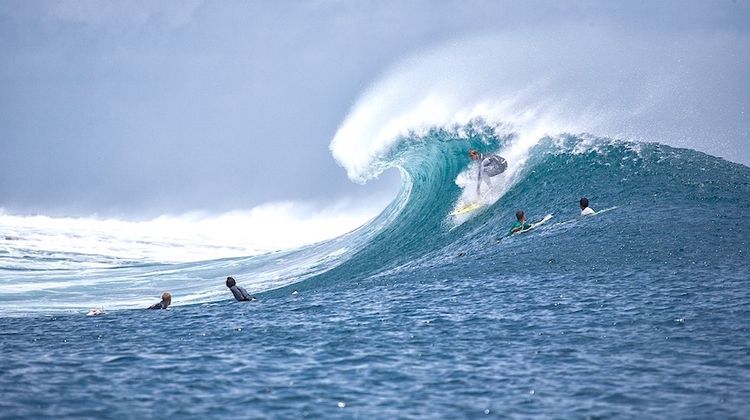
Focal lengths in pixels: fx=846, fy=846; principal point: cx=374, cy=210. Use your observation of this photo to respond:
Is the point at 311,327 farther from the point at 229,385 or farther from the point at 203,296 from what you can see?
the point at 203,296

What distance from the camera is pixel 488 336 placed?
871 centimetres

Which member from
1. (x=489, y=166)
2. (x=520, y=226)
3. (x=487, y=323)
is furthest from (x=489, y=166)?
(x=487, y=323)

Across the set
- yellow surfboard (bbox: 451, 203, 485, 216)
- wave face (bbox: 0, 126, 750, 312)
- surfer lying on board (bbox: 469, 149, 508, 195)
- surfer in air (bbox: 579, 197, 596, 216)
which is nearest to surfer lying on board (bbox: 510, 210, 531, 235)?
wave face (bbox: 0, 126, 750, 312)

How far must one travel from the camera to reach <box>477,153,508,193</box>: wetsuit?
20.4 metres

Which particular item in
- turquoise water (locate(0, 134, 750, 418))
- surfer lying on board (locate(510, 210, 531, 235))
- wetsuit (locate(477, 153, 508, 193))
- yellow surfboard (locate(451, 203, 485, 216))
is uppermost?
wetsuit (locate(477, 153, 508, 193))

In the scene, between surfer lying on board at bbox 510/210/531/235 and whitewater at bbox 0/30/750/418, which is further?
surfer lying on board at bbox 510/210/531/235

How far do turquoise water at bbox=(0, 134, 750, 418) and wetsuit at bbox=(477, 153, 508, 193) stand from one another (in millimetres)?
2869

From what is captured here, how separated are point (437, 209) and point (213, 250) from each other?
56.5 feet

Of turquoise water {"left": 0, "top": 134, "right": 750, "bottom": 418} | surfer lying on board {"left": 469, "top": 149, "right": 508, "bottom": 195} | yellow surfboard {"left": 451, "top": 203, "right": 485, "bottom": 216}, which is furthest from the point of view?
surfer lying on board {"left": 469, "top": 149, "right": 508, "bottom": 195}

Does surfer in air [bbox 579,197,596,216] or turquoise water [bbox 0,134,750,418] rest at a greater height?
surfer in air [bbox 579,197,596,216]

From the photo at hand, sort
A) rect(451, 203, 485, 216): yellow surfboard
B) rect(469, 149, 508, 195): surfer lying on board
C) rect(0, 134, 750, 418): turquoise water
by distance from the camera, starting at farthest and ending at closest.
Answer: rect(469, 149, 508, 195): surfer lying on board
rect(451, 203, 485, 216): yellow surfboard
rect(0, 134, 750, 418): turquoise water

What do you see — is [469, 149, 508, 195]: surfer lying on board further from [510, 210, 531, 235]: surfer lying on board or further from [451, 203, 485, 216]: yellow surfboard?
[510, 210, 531, 235]: surfer lying on board

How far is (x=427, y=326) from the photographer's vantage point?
9.28 meters

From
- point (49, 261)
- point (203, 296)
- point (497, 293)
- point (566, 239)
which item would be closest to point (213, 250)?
point (49, 261)
